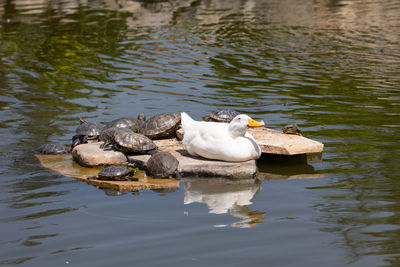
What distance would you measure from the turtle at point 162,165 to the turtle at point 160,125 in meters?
1.13

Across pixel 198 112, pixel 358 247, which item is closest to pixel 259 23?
pixel 198 112

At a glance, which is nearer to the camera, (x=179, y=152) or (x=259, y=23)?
(x=179, y=152)

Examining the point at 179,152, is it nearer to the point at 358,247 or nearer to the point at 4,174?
the point at 4,174

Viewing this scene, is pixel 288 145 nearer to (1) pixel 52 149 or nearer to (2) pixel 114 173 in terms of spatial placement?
(2) pixel 114 173

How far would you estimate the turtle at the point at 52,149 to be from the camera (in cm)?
1011

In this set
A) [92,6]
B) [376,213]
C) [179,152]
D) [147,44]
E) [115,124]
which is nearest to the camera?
[376,213]

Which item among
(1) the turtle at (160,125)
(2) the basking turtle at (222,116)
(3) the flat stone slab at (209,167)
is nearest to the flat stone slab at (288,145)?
(3) the flat stone slab at (209,167)

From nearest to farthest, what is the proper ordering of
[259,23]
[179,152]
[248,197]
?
[248,197]
[179,152]
[259,23]

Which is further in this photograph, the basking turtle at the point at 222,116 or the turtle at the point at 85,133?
A: the basking turtle at the point at 222,116

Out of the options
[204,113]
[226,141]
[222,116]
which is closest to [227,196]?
[226,141]

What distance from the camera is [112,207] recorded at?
7809 mm

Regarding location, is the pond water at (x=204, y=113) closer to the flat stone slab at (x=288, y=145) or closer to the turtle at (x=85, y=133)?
the flat stone slab at (x=288, y=145)

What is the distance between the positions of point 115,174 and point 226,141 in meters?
1.65

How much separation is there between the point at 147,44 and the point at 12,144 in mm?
10507
